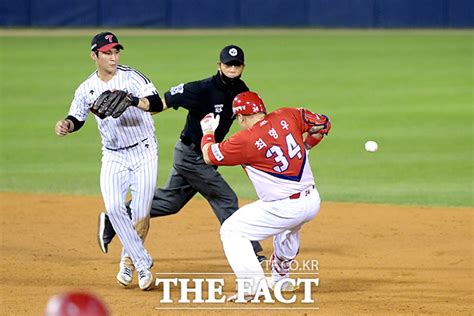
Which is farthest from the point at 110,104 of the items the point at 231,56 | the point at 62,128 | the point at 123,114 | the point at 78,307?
the point at 78,307

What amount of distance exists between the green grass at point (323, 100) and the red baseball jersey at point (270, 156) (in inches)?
166

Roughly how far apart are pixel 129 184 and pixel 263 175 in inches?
44.0

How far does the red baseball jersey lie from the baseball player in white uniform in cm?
76

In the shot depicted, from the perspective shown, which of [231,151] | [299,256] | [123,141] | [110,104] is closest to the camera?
[231,151]

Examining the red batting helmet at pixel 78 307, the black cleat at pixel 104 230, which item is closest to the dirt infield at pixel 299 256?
the black cleat at pixel 104 230

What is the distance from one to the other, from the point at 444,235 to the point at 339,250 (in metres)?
1.12

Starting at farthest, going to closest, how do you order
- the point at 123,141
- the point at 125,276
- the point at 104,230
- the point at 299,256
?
1. the point at 299,256
2. the point at 104,230
3. the point at 125,276
4. the point at 123,141

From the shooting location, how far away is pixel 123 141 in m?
6.66

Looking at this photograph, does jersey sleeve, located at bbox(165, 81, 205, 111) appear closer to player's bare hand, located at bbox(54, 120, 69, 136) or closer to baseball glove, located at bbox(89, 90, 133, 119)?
baseball glove, located at bbox(89, 90, 133, 119)

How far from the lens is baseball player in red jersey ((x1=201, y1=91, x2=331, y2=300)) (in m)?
6.07

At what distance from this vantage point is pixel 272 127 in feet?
20.1

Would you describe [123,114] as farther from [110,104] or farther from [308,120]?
[308,120]

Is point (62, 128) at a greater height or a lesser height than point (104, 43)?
lesser

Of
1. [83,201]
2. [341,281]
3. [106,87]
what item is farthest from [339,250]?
[83,201]
